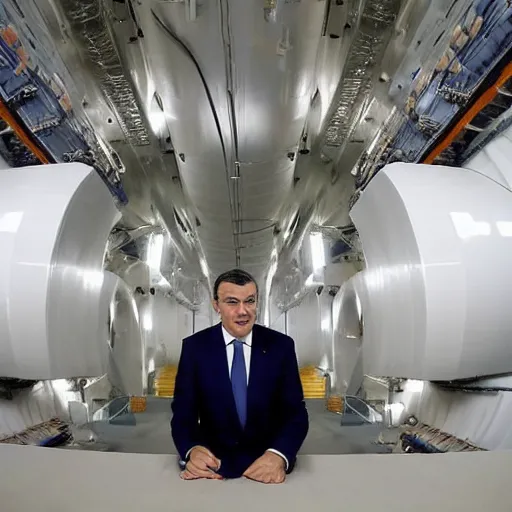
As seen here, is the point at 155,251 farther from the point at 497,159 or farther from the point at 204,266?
the point at 497,159

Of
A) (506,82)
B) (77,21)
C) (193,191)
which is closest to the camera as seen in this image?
(506,82)

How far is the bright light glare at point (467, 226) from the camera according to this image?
220 centimetres

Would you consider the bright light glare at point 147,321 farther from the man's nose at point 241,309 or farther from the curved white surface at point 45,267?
the man's nose at point 241,309

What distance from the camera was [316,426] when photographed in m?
4.47

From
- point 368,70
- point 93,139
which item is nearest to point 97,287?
point 93,139

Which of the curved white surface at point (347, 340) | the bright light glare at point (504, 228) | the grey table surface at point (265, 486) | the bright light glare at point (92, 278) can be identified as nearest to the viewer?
the grey table surface at point (265, 486)

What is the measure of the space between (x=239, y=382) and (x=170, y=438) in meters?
2.69

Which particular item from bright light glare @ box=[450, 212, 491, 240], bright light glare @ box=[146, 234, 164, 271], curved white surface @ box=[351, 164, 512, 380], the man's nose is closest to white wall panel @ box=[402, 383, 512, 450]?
curved white surface @ box=[351, 164, 512, 380]

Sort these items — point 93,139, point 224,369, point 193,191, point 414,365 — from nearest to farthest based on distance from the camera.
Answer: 1. point 224,369
2. point 414,365
3. point 93,139
4. point 193,191

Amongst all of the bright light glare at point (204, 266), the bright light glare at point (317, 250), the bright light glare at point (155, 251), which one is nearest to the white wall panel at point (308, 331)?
the bright light glare at point (317, 250)

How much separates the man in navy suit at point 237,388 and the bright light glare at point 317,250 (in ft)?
14.7

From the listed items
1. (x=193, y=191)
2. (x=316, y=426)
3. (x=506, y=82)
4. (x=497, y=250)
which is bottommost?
(x=316, y=426)

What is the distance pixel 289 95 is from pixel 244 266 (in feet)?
15.4

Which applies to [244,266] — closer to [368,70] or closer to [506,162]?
[368,70]
